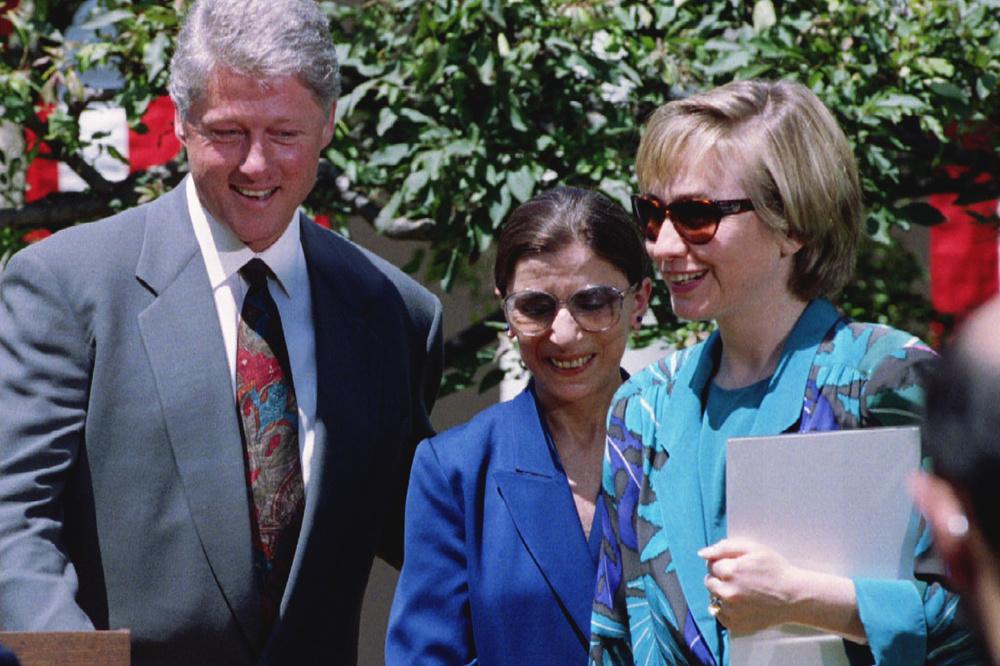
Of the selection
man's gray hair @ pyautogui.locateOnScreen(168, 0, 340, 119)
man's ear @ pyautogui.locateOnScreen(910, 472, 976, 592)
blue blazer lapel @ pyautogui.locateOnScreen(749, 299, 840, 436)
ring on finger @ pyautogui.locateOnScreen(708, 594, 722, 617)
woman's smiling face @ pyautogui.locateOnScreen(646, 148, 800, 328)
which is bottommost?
ring on finger @ pyautogui.locateOnScreen(708, 594, 722, 617)

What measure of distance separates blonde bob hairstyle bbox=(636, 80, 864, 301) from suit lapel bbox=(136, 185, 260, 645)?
2.98 ft

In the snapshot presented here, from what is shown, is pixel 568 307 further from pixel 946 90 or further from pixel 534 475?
pixel 946 90

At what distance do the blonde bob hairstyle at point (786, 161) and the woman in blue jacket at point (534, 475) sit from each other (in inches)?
23.6

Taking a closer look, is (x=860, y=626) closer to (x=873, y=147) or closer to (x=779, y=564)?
(x=779, y=564)

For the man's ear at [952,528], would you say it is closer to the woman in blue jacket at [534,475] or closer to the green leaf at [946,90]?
the woman in blue jacket at [534,475]

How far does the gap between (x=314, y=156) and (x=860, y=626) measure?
144 cm

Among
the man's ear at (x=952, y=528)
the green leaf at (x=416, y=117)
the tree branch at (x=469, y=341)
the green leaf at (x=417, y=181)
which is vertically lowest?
the tree branch at (x=469, y=341)

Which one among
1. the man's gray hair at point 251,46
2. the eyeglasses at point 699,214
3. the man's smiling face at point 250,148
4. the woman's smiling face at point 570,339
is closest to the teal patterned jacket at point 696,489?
the eyeglasses at point 699,214

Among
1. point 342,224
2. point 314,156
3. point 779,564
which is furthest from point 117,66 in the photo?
point 779,564

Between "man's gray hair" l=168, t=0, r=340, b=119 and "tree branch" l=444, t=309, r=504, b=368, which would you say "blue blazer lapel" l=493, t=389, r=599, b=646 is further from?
"tree branch" l=444, t=309, r=504, b=368

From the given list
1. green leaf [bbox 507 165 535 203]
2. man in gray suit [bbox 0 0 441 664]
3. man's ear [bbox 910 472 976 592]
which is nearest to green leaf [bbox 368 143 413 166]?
green leaf [bbox 507 165 535 203]

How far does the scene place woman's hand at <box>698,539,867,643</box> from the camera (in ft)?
7.00

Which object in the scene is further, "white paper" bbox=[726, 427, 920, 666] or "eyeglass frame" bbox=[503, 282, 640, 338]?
"eyeglass frame" bbox=[503, 282, 640, 338]

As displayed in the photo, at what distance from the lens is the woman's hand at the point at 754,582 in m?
2.13
